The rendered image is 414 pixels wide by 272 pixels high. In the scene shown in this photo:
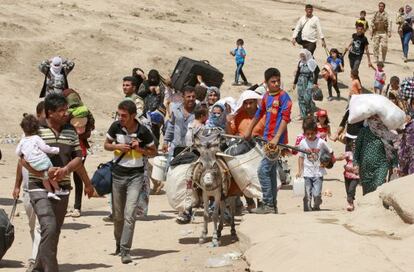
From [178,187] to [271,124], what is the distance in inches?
51.0

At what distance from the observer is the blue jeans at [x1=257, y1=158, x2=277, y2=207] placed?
1173 cm

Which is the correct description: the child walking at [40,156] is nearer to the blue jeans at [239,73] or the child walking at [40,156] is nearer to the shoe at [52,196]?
the shoe at [52,196]

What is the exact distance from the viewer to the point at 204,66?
1966 centimetres

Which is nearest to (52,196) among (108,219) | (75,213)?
(108,219)

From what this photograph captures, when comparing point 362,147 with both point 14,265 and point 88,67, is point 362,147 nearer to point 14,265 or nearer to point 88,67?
point 14,265

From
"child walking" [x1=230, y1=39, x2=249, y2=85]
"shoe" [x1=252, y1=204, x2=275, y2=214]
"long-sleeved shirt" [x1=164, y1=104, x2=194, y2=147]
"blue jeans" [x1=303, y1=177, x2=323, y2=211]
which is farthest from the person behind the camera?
"child walking" [x1=230, y1=39, x2=249, y2=85]

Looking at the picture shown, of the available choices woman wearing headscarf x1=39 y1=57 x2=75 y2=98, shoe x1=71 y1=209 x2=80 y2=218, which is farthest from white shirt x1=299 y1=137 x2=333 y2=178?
woman wearing headscarf x1=39 y1=57 x2=75 y2=98

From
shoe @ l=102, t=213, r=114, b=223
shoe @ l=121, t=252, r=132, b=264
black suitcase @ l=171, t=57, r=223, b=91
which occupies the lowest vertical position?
shoe @ l=102, t=213, r=114, b=223

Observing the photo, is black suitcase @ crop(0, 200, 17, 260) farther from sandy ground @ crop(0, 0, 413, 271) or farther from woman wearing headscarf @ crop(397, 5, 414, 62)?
woman wearing headscarf @ crop(397, 5, 414, 62)

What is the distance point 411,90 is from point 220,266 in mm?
3819

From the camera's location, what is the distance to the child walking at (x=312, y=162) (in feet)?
42.1

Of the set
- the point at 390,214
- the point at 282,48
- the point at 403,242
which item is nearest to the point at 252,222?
the point at 390,214

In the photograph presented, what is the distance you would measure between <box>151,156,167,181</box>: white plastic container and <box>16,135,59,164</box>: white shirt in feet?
16.3

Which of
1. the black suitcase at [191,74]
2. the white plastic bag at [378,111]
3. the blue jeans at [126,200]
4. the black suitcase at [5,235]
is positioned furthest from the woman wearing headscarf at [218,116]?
the black suitcase at [191,74]
